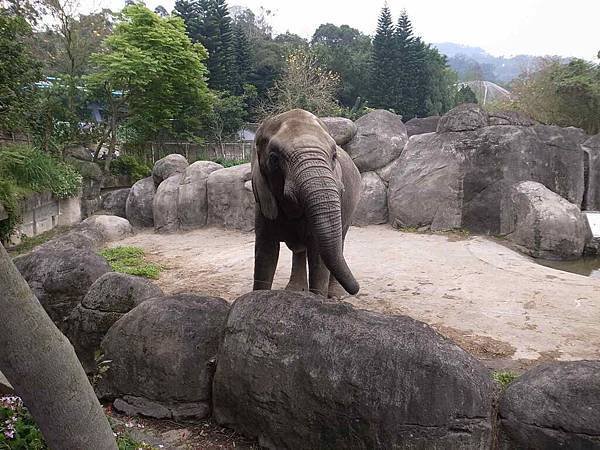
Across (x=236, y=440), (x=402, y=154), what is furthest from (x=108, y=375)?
(x=402, y=154)

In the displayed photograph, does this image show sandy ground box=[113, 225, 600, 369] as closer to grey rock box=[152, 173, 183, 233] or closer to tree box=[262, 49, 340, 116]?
grey rock box=[152, 173, 183, 233]

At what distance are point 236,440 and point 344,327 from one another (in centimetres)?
94

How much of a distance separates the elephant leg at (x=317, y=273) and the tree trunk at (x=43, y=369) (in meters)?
2.66

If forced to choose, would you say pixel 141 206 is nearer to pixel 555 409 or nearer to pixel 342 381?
pixel 342 381

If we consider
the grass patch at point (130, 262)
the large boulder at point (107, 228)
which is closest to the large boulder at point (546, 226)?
the grass patch at point (130, 262)

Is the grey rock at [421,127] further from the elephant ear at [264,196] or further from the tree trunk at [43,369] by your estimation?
the tree trunk at [43,369]

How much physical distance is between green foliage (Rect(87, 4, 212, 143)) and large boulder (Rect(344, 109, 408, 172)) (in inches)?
330

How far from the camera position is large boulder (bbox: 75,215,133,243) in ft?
31.2

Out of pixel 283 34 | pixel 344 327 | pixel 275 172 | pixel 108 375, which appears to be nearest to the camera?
pixel 344 327

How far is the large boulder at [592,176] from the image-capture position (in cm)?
896

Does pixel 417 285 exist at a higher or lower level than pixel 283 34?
lower

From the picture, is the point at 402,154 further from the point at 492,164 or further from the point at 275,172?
the point at 275,172

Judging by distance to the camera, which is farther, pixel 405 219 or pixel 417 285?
pixel 405 219

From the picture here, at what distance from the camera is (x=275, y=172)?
3.86m
